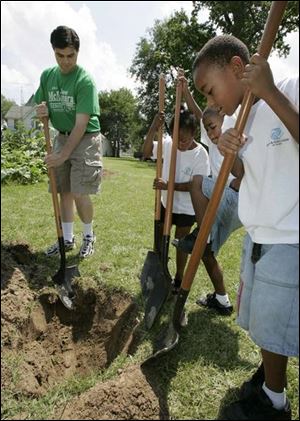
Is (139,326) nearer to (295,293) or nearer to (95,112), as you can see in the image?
(295,293)

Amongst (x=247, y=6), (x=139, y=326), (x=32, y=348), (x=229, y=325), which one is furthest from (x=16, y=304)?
(x=247, y=6)

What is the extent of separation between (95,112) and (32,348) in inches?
92.5

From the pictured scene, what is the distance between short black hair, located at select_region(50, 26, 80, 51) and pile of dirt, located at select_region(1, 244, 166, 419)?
6.32ft

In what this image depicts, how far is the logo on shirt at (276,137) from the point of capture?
6.03 ft

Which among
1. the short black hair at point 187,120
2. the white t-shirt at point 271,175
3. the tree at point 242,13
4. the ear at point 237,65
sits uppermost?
the tree at point 242,13

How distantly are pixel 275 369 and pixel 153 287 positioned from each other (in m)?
1.50

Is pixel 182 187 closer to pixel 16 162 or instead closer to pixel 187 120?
pixel 187 120

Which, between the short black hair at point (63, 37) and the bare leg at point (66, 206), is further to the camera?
the bare leg at point (66, 206)

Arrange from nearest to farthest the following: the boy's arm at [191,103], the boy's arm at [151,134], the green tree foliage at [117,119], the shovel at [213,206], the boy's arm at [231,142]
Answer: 1. the shovel at [213,206]
2. the boy's arm at [231,142]
3. the boy's arm at [191,103]
4. the boy's arm at [151,134]
5. the green tree foliage at [117,119]

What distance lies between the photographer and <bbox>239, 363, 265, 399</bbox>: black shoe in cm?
227

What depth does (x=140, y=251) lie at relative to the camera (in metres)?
4.84

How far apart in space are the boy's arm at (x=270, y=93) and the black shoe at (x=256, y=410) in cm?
136

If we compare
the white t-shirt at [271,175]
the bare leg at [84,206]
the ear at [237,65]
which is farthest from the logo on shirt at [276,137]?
the bare leg at [84,206]

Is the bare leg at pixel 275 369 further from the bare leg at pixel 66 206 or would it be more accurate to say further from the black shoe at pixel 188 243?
the bare leg at pixel 66 206
